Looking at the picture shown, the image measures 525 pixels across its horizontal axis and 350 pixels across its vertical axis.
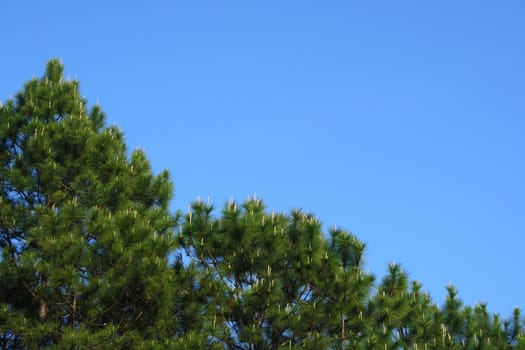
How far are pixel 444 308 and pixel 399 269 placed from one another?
2305 mm

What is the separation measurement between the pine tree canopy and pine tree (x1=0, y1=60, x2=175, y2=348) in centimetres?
2

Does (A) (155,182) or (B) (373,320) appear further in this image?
(A) (155,182)

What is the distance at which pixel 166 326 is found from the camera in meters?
11.2

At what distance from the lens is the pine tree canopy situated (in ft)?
34.9

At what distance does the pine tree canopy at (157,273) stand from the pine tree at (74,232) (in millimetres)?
21

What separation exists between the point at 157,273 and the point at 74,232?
1322 mm

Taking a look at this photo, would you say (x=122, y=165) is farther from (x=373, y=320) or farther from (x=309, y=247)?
(x=373, y=320)

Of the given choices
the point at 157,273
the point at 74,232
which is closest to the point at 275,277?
the point at 157,273

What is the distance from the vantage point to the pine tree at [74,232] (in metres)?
10.6

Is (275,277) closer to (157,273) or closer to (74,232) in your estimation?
(157,273)

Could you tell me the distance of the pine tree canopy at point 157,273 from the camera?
10.6m

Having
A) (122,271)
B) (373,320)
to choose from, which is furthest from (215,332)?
(373,320)

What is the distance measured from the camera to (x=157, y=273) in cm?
1080

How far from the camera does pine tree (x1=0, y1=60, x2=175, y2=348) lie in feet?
34.6
